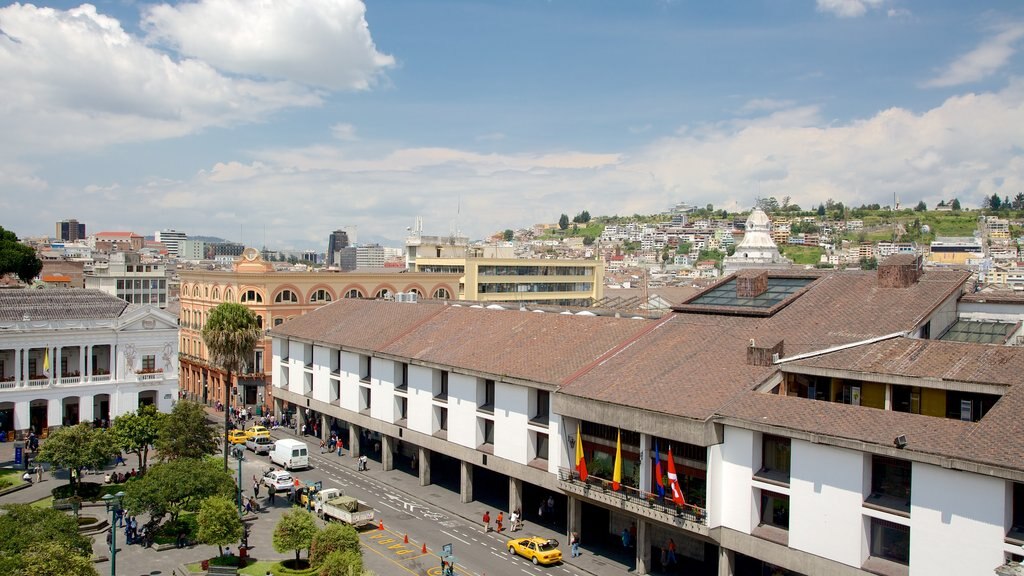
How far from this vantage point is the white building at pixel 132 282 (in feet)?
402

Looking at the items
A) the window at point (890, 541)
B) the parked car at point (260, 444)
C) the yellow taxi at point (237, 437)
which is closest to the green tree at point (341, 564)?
the window at point (890, 541)

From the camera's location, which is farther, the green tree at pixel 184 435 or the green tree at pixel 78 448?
the green tree at pixel 184 435

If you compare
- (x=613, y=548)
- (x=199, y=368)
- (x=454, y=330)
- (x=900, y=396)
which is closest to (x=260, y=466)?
(x=454, y=330)

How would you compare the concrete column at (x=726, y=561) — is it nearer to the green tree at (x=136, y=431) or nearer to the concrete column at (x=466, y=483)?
the concrete column at (x=466, y=483)

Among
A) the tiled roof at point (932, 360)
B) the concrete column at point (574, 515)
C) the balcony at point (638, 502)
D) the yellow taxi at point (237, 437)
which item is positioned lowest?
the yellow taxi at point (237, 437)

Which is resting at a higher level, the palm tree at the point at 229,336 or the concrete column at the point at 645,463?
the palm tree at the point at 229,336

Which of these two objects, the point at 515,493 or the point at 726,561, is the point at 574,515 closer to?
the point at 515,493

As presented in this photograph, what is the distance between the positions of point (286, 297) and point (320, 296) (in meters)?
3.94

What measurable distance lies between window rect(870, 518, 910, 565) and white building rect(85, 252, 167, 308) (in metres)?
114

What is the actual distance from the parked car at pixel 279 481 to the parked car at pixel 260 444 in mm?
10716

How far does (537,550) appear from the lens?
39.8 meters

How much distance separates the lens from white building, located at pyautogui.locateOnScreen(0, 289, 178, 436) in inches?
2430

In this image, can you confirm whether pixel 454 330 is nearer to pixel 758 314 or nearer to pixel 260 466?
pixel 260 466

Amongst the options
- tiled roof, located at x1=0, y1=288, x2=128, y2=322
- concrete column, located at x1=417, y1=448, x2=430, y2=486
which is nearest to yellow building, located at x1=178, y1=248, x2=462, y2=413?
tiled roof, located at x1=0, y1=288, x2=128, y2=322
